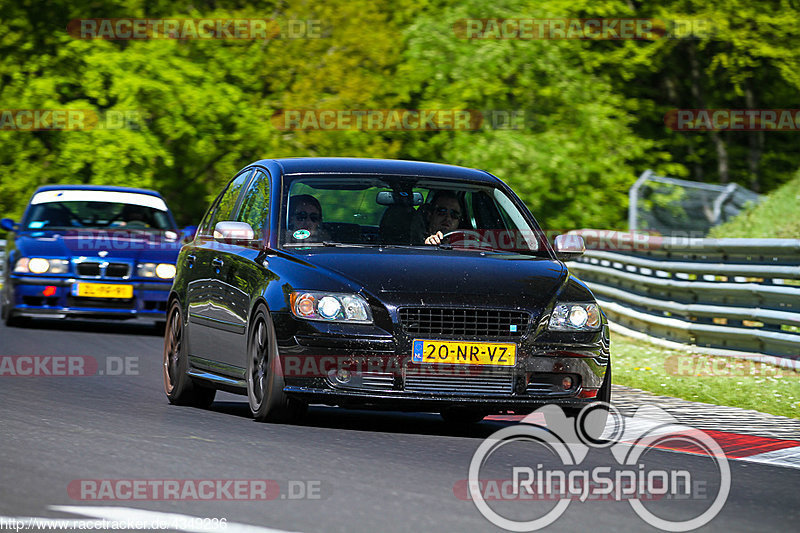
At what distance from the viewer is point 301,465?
309 inches

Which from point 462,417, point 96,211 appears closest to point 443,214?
point 462,417

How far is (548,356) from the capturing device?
9.33 metres

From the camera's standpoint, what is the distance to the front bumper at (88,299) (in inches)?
707

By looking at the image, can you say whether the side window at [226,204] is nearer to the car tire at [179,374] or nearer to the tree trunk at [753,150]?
the car tire at [179,374]

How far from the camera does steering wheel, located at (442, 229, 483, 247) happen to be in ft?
34.1

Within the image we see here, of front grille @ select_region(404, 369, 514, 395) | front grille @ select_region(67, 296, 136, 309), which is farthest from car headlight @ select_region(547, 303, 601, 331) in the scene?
front grille @ select_region(67, 296, 136, 309)

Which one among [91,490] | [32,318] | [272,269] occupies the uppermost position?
[272,269]

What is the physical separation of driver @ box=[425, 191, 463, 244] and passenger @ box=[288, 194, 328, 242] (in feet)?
2.37

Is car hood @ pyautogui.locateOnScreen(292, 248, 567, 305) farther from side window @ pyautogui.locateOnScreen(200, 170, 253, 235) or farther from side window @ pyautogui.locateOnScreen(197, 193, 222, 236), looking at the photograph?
side window @ pyautogui.locateOnScreen(197, 193, 222, 236)

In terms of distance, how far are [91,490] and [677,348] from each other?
10.7 metres

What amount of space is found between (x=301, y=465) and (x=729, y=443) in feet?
10.5

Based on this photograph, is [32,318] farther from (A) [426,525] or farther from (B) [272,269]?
(A) [426,525]

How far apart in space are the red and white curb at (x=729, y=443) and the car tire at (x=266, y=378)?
1855mm

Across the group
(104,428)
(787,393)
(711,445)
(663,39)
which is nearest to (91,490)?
(104,428)
